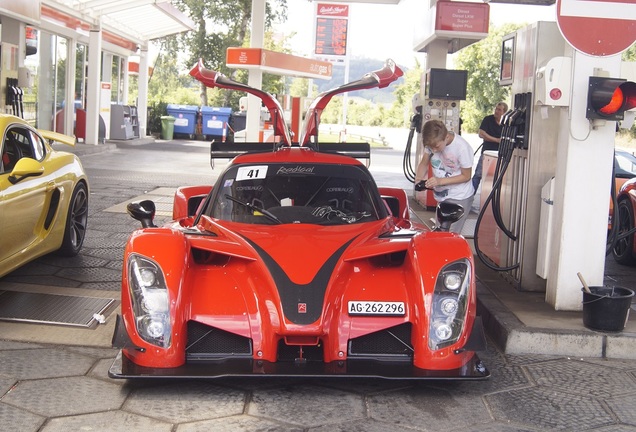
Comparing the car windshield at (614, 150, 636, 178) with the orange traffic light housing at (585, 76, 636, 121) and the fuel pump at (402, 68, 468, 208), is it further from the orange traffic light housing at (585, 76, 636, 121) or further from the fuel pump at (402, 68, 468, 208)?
the orange traffic light housing at (585, 76, 636, 121)

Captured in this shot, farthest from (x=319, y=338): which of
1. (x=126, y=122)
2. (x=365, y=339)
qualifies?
(x=126, y=122)

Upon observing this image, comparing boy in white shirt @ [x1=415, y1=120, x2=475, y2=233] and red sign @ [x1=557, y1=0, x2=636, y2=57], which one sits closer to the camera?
red sign @ [x1=557, y1=0, x2=636, y2=57]

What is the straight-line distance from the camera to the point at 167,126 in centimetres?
3566

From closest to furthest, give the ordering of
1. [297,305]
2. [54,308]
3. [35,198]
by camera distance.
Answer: [297,305] → [54,308] → [35,198]

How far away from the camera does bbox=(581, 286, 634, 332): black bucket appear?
5746 millimetres

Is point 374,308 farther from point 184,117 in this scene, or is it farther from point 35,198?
point 184,117

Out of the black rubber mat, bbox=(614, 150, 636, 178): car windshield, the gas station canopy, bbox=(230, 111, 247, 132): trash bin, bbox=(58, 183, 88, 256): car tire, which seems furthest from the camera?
bbox=(230, 111, 247, 132): trash bin

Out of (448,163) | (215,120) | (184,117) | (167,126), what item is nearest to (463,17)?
(448,163)

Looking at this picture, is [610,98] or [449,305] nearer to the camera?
[449,305]

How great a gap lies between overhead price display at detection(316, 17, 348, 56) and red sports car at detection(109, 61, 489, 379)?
122 ft

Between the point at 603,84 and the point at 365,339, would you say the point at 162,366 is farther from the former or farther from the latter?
the point at 603,84

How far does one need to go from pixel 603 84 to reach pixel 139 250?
3.64m

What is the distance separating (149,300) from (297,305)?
831mm

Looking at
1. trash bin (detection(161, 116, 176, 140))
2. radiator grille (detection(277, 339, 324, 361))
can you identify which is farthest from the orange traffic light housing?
trash bin (detection(161, 116, 176, 140))
